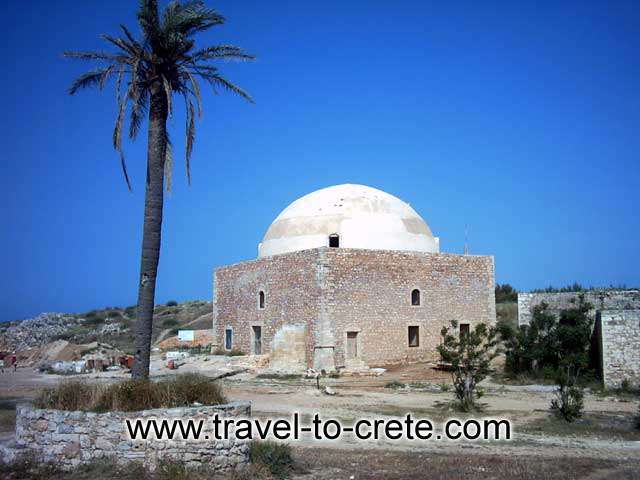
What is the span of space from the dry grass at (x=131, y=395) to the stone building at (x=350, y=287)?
41.8 ft

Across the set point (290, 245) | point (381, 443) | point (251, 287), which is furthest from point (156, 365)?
point (381, 443)

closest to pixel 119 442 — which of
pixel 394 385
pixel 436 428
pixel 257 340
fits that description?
pixel 436 428

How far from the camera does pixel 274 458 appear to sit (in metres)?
8.36

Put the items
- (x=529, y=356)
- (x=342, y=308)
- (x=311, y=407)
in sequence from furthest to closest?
(x=342, y=308) < (x=529, y=356) < (x=311, y=407)

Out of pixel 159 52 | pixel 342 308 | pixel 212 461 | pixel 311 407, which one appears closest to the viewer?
pixel 212 461

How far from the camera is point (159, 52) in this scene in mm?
12695

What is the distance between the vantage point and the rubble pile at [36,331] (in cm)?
4094

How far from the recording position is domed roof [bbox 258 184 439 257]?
23828mm

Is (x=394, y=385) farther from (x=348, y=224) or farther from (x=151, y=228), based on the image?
(x=151, y=228)

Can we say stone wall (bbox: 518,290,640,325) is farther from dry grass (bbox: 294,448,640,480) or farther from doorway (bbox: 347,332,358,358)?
dry grass (bbox: 294,448,640,480)

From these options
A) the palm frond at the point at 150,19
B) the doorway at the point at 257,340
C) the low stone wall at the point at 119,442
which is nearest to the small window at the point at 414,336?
the doorway at the point at 257,340

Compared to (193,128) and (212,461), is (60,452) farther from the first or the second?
(193,128)

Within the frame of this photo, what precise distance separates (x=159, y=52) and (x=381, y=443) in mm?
8796

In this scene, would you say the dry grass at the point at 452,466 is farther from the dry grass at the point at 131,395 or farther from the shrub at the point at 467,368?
the shrub at the point at 467,368
